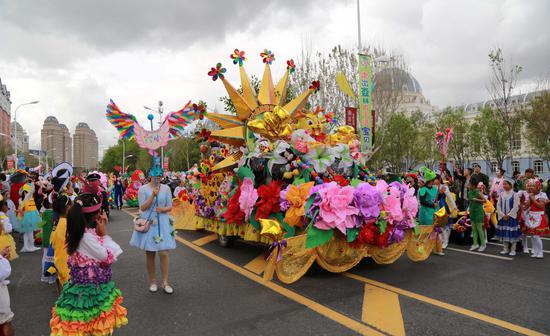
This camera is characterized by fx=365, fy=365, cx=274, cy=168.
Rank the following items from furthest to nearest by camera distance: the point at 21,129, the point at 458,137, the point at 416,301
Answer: the point at 21,129, the point at 458,137, the point at 416,301

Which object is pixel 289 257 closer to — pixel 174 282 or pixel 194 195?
pixel 174 282

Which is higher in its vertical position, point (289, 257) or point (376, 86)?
point (376, 86)

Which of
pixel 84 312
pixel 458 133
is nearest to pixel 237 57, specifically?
pixel 84 312

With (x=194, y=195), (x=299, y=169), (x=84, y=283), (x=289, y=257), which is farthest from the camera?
(x=194, y=195)

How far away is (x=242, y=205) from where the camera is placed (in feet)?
19.1

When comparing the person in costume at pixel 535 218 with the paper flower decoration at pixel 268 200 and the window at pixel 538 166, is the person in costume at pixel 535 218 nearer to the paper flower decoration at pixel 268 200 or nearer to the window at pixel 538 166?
the paper flower decoration at pixel 268 200

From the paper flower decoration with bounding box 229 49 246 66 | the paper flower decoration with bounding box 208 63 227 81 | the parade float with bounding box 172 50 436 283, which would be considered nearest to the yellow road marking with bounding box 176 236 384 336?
the parade float with bounding box 172 50 436 283

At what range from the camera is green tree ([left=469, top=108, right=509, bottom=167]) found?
78.7 ft

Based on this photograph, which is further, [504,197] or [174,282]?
[504,197]

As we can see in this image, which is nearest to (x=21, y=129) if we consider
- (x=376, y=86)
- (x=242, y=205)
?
Answer: (x=376, y=86)

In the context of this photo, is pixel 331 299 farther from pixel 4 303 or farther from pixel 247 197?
pixel 4 303

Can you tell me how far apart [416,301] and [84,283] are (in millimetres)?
3408

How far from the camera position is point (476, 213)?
24.0ft

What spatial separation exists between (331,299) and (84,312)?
2.59m
